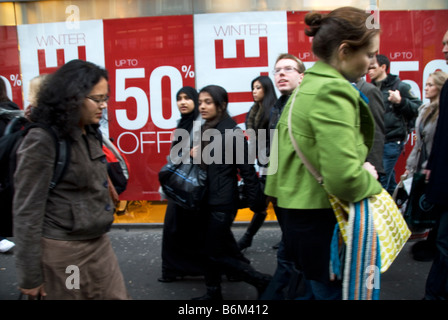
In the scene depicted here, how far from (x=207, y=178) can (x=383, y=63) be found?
9.03 feet

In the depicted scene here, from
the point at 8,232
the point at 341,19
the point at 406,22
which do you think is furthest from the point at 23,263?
the point at 406,22

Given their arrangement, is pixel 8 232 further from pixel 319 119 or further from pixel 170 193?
pixel 319 119

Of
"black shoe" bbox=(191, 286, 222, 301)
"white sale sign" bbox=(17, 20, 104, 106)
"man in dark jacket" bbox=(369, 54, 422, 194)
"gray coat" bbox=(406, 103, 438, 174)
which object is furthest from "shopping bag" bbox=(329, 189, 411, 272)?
"white sale sign" bbox=(17, 20, 104, 106)

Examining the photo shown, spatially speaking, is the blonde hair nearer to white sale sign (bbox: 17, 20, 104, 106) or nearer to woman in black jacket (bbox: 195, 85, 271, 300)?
woman in black jacket (bbox: 195, 85, 271, 300)

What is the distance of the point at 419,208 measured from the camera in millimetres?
3756

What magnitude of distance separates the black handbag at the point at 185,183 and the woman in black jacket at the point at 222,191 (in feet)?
0.28

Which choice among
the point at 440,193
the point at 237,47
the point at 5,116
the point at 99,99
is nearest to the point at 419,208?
the point at 440,193

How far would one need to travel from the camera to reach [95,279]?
227cm

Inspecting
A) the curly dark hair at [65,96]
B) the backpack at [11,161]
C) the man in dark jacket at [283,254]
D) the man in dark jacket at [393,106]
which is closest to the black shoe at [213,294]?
the man in dark jacket at [283,254]

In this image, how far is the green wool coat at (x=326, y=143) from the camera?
1.80 metres

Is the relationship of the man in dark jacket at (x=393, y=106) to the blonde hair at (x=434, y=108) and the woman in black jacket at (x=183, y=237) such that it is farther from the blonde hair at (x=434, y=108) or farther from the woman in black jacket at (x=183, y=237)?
the woman in black jacket at (x=183, y=237)

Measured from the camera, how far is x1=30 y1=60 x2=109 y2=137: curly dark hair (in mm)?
2057

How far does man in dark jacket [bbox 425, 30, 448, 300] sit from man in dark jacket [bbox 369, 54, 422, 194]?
160 centimetres

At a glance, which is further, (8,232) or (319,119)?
(8,232)
